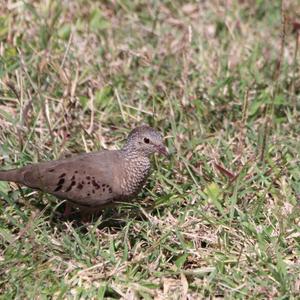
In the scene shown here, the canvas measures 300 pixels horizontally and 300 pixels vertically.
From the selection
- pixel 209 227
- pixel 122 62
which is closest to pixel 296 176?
pixel 209 227

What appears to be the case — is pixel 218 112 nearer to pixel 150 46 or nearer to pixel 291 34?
pixel 150 46

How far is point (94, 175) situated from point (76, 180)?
0.13 meters

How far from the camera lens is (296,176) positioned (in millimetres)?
5590

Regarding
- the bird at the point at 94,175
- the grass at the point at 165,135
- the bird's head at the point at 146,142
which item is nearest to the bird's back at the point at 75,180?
the bird at the point at 94,175

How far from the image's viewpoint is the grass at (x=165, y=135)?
4641 millimetres

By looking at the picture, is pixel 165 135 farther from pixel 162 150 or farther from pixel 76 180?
pixel 76 180

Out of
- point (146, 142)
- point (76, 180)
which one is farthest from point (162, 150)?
point (76, 180)

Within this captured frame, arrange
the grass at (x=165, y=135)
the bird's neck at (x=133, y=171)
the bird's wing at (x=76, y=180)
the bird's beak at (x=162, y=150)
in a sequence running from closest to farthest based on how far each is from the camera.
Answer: the grass at (x=165, y=135) → the bird's wing at (x=76, y=180) → the bird's neck at (x=133, y=171) → the bird's beak at (x=162, y=150)

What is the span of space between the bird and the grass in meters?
0.13

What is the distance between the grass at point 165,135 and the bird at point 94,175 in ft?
0.44

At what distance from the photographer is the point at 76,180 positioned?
4.93 metres

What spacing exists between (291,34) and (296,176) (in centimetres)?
214

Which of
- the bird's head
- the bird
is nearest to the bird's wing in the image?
the bird

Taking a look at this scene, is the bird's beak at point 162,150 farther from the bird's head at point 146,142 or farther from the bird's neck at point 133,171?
the bird's neck at point 133,171
